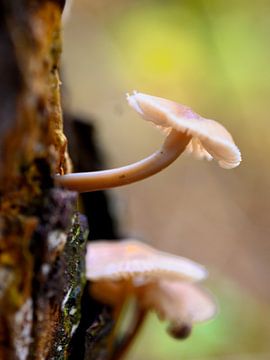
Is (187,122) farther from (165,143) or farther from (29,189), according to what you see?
(29,189)

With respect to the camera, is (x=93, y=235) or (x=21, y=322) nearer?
(x=21, y=322)

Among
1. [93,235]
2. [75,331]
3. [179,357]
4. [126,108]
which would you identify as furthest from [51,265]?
[126,108]

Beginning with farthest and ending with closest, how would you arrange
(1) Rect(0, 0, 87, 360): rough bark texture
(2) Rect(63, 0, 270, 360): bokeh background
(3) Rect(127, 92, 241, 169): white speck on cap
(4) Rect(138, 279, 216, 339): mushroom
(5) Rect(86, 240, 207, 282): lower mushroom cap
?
1. (2) Rect(63, 0, 270, 360): bokeh background
2. (4) Rect(138, 279, 216, 339): mushroom
3. (5) Rect(86, 240, 207, 282): lower mushroom cap
4. (3) Rect(127, 92, 241, 169): white speck on cap
5. (1) Rect(0, 0, 87, 360): rough bark texture

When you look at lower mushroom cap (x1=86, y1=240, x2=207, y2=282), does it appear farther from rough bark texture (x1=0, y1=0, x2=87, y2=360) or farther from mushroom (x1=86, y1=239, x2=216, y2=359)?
rough bark texture (x1=0, y1=0, x2=87, y2=360)

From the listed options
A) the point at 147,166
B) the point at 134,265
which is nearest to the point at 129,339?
the point at 134,265

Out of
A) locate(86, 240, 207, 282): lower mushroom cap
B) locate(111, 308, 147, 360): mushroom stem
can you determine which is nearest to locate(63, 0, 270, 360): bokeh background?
locate(111, 308, 147, 360): mushroom stem

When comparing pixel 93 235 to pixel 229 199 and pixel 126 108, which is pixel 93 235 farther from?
pixel 126 108

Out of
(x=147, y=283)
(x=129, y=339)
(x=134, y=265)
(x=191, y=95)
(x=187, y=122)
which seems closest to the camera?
(x=187, y=122)
